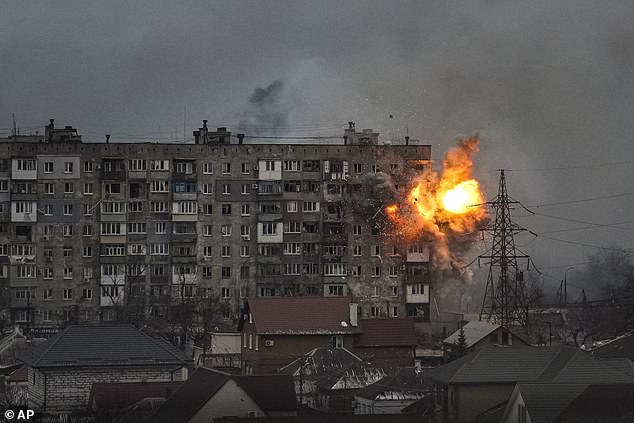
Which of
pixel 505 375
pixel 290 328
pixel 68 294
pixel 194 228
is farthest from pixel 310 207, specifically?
pixel 505 375

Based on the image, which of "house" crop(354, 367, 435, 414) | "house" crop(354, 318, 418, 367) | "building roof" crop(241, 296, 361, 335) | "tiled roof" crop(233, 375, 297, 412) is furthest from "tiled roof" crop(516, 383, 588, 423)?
"building roof" crop(241, 296, 361, 335)

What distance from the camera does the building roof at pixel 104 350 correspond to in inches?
2560

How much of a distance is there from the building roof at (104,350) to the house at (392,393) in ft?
27.7

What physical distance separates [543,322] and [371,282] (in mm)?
13701

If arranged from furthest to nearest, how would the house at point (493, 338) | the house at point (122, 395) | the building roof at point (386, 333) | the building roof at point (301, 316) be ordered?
the building roof at point (386, 333)
the building roof at point (301, 316)
the house at point (493, 338)
the house at point (122, 395)

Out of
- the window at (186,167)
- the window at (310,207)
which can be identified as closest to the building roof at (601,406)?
the window at (310,207)

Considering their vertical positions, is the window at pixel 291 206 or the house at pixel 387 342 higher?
the window at pixel 291 206

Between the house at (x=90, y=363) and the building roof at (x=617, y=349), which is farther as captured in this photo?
the building roof at (x=617, y=349)

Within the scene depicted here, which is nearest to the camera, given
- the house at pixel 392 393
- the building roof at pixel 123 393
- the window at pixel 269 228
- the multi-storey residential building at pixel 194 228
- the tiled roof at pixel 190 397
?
the tiled roof at pixel 190 397

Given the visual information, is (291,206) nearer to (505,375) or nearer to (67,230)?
(67,230)

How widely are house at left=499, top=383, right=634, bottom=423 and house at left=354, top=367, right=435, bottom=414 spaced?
911 centimetres

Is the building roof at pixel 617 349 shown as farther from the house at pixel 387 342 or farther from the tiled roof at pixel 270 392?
the tiled roof at pixel 270 392

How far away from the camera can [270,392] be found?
57.2 metres

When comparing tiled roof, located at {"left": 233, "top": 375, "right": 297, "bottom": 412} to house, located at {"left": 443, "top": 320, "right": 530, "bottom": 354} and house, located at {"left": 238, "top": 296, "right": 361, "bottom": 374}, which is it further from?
house, located at {"left": 443, "top": 320, "right": 530, "bottom": 354}
